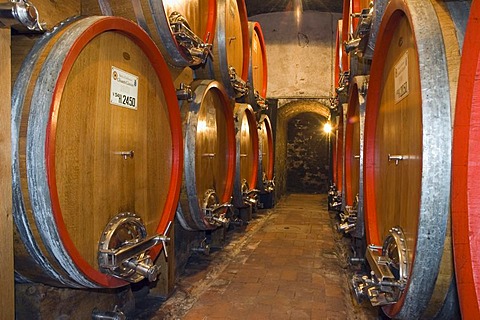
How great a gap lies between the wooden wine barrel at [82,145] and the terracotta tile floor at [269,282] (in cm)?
94

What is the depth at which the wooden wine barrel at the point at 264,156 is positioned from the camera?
5.17 m

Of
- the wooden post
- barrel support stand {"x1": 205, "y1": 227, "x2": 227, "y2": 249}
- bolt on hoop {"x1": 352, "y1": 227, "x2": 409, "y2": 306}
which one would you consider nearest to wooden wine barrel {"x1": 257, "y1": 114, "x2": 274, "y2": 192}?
barrel support stand {"x1": 205, "y1": 227, "x2": 227, "y2": 249}

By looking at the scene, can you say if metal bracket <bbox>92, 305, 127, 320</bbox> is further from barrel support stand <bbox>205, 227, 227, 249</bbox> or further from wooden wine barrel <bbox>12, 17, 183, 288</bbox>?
barrel support stand <bbox>205, 227, 227, 249</bbox>

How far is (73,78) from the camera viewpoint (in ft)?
4.48

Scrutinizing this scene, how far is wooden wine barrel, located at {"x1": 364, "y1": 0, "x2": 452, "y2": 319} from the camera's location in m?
0.97

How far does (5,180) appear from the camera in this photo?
111 centimetres

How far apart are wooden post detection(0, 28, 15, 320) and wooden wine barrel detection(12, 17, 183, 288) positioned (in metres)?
0.08

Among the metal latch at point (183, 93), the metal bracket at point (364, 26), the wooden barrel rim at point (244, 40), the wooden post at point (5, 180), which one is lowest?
the wooden post at point (5, 180)

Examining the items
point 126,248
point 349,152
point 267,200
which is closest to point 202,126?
point 349,152

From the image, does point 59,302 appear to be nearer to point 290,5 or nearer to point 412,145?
point 412,145

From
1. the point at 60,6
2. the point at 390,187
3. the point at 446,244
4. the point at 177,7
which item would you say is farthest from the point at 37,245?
the point at 177,7

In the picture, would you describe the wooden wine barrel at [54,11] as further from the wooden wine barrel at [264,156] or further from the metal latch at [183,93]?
the wooden wine barrel at [264,156]

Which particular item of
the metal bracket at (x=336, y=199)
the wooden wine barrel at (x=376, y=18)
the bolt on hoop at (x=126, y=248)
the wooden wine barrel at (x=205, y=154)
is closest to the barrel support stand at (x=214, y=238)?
the wooden wine barrel at (x=205, y=154)

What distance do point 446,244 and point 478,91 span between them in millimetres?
441
